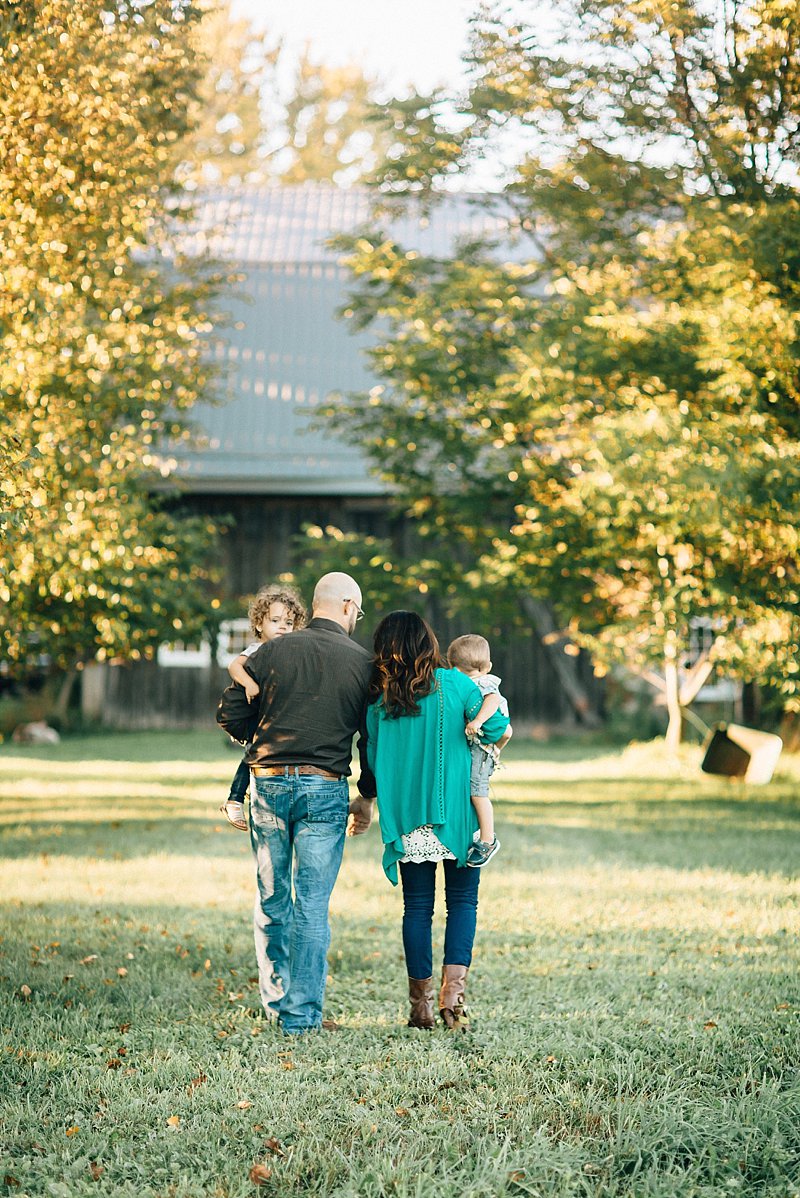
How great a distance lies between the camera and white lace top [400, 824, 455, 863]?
5250 mm

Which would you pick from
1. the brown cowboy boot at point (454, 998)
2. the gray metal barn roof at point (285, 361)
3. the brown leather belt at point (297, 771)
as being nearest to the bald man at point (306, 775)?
the brown leather belt at point (297, 771)

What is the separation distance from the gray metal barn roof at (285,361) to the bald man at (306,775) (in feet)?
52.2

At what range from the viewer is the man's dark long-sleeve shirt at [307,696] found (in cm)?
531

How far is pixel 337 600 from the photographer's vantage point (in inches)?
215

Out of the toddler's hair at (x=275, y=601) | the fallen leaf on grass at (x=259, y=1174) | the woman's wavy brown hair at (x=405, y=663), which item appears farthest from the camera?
the toddler's hair at (x=275, y=601)

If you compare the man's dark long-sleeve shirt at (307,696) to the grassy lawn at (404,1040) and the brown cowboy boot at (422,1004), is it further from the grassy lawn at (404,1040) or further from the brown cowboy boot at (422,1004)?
the grassy lawn at (404,1040)

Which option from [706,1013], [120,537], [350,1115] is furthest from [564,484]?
[350,1115]

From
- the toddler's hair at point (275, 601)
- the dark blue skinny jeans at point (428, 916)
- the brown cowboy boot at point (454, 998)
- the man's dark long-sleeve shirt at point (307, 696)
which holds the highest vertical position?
the toddler's hair at point (275, 601)

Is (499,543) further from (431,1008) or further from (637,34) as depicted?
(431,1008)

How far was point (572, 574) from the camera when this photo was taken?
1425 cm

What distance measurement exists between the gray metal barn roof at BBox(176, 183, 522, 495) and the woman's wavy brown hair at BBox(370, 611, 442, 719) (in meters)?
16.0

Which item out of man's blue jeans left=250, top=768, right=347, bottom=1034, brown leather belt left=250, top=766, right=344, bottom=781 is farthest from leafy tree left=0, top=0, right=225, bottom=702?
man's blue jeans left=250, top=768, right=347, bottom=1034

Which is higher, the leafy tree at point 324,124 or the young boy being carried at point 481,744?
the leafy tree at point 324,124

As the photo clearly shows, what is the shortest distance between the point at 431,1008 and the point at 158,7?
5930mm
